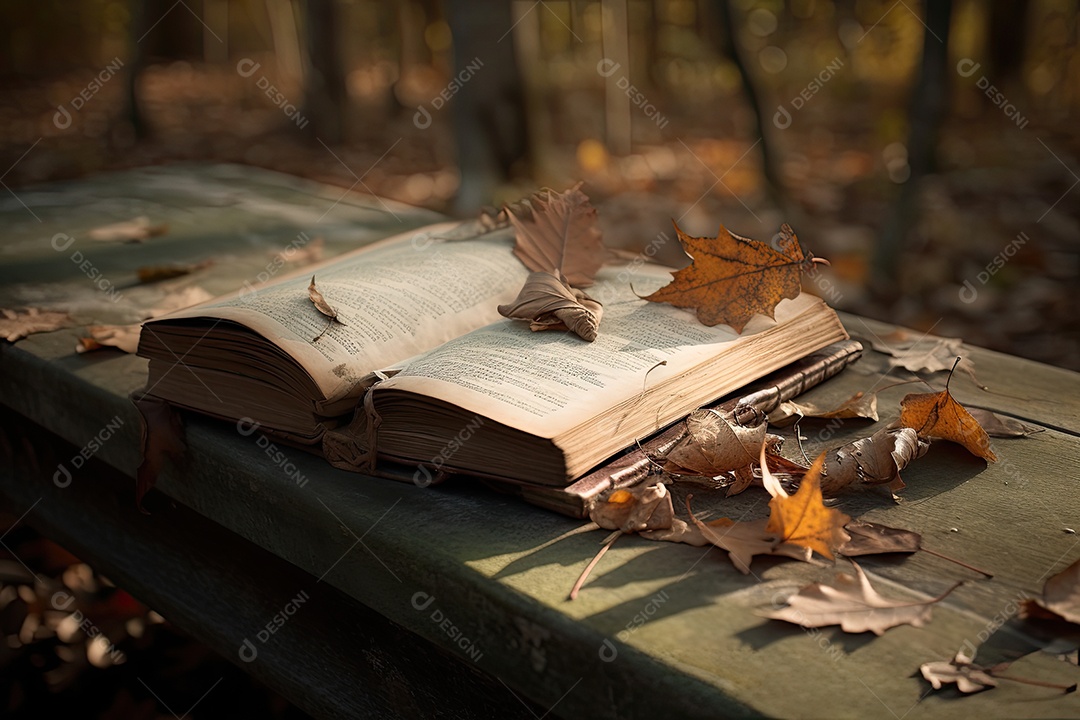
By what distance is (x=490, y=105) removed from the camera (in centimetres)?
464

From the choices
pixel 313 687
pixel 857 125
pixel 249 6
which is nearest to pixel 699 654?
pixel 313 687

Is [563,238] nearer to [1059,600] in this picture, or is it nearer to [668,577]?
[668,577]

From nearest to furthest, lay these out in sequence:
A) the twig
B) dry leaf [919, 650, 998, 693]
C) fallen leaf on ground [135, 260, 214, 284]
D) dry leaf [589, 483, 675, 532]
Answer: dry leaf [919, 650, 998, 693]
the twig
dry leaf [589, 483, 675, 532]
fallen leaf on ground [135, 260, 214, 284]

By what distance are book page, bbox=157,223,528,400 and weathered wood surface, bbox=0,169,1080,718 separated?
0.54ft

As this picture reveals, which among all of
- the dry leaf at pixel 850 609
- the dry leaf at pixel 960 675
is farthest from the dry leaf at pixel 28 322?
the dry leaf at pixel 960 675

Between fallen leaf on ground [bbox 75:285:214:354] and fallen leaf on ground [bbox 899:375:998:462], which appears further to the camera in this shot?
fallen leaf on ground [bbox 75:285:214:354]

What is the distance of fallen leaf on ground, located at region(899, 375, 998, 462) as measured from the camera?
123cm

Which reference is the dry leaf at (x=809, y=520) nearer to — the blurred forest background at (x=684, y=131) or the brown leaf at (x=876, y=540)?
the brown leaf at (x=876, y=540)

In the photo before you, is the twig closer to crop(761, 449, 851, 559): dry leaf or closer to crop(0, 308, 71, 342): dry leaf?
crop(761, 449, 851, 559): dry leaf

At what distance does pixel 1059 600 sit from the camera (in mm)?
903

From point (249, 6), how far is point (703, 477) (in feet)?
72.2

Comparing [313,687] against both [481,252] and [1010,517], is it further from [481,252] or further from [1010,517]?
[1010,517]

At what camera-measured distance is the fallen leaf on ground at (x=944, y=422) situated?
1.23 metres

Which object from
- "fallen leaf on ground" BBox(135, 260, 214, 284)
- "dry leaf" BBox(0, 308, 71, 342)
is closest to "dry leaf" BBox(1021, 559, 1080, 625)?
"dry leaf" BBox(0, 308, 71, 342)
